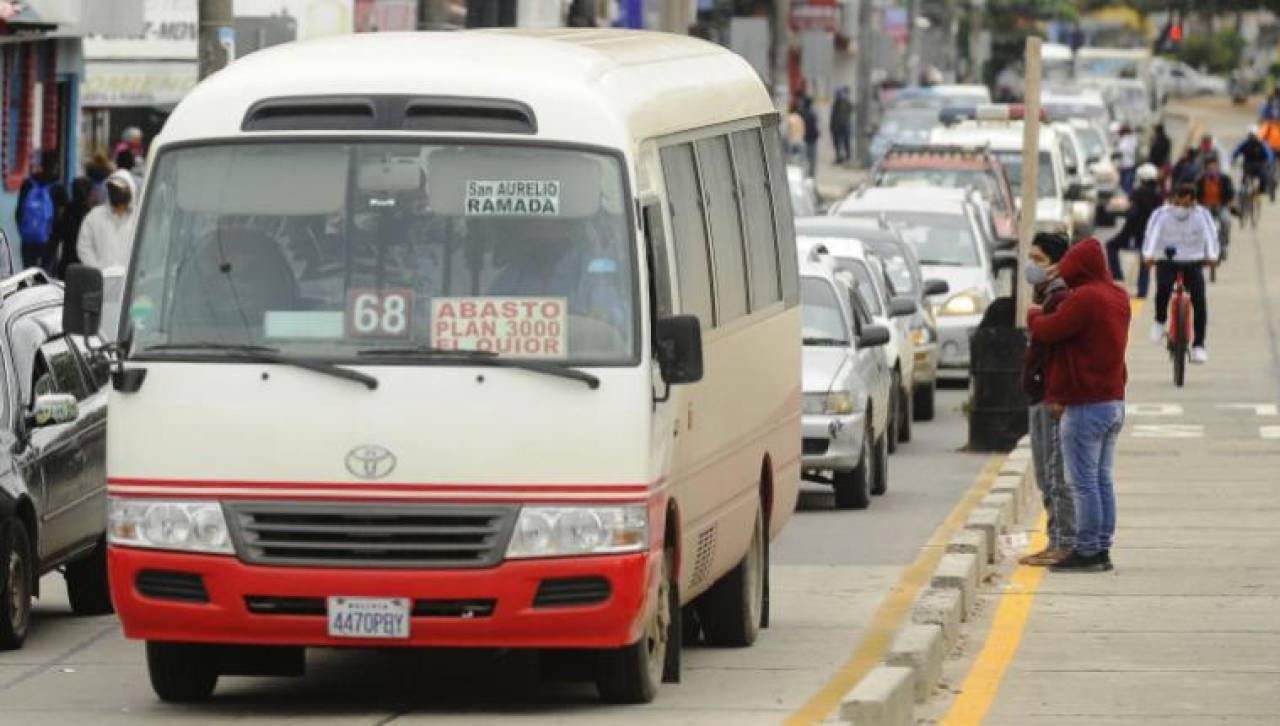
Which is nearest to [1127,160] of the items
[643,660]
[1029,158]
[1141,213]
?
[1141,213]

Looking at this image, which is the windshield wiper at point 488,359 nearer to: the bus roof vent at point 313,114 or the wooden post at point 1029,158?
the bus roof vent at point 313,114

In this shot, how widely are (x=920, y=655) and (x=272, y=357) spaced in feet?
9.27

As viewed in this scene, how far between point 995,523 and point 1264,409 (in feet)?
36.8

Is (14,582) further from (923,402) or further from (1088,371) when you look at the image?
(923,402)

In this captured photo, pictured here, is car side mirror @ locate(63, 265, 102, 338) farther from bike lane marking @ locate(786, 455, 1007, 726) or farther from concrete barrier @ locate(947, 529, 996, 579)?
concrete barrier @ locate(947, 529, 996, 579)

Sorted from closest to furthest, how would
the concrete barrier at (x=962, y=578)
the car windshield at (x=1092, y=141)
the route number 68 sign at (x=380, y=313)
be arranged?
the route number 68 sign at (x=380, y=313) < the concrete barrier at (x=962, y=578) < the car windshield at (x=1092, y=141)

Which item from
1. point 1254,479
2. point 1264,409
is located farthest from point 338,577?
point 1264,409

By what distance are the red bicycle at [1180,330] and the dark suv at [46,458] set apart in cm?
1614

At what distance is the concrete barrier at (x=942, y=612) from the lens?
13.7 meters

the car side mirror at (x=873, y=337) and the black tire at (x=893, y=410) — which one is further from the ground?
the car side mirror at (x=873, y=337)

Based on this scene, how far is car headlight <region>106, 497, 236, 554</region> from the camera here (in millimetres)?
11281

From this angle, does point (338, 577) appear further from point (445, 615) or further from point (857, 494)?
point (857, 494)

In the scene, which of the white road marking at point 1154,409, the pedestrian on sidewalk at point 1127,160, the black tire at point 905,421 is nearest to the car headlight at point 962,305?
the white road marking at point 1154,409

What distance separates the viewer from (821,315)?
22234 mm
